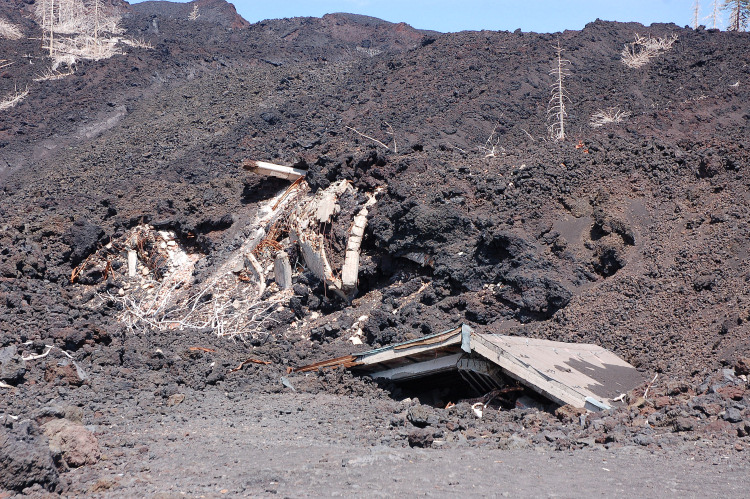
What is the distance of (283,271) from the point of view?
10.7 metres

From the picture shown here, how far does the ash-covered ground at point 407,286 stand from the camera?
16.3ft

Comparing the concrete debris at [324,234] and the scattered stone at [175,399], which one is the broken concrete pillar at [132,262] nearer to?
the concrete debris at [324,234]

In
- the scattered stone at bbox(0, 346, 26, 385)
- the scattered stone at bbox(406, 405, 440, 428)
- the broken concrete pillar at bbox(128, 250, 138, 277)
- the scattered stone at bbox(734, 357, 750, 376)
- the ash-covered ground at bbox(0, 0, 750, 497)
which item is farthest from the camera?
the broken concrete pillar at bbox(128, 250, 138, 277)

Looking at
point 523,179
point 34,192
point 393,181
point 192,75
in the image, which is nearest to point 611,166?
point 523,179

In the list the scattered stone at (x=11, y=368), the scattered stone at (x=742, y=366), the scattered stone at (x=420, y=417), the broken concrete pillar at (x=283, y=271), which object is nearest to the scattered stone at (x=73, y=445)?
the scattered stone at (x=11, y=368)

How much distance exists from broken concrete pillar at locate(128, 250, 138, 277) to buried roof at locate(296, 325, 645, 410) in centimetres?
508

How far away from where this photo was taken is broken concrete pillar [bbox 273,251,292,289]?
1065 cm

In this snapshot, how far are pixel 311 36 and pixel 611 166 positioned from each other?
26.3 m

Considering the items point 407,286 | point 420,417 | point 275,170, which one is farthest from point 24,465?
point 275,170

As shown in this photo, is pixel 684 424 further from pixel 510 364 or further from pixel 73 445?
pixel 73 445

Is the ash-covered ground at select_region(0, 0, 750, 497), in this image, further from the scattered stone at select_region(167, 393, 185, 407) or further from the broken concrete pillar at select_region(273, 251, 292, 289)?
the broken concrete pillar at select_region(273, 251, 292, 289)

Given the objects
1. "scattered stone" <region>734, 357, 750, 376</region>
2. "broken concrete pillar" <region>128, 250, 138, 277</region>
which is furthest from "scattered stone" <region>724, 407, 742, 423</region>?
"broken concrete pillar" <region>128, 250, 138, 277</region>

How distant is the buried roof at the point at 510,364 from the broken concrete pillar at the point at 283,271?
2566 mm

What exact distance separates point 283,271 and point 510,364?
4693 millimetres
